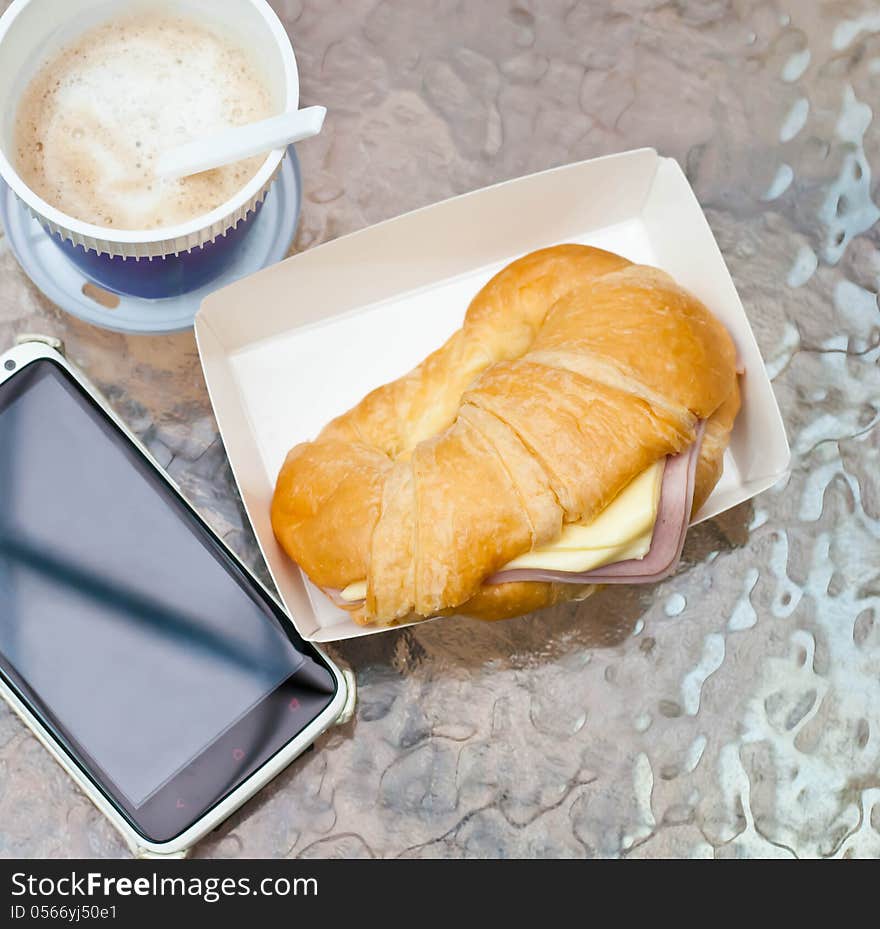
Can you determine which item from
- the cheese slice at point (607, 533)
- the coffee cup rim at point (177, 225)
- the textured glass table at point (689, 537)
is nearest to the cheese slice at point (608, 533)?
the cheese slice at point (607, 533)

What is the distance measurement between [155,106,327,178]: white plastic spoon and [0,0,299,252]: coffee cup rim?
0.02 metres

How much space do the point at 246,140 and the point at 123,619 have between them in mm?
350

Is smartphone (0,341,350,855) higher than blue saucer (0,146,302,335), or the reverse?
A: blue saucer (0,146,302,335)

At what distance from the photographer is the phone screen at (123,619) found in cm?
76

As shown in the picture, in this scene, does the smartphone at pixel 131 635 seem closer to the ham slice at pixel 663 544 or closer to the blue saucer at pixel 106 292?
the blue saucer at pixel 106 292

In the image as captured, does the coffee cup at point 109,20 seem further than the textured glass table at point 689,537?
No

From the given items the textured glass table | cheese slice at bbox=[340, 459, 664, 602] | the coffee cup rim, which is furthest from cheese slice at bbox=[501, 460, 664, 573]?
the coffee cup rim

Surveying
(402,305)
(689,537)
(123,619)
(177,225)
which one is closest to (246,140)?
(177,225)

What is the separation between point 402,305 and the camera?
814 mm

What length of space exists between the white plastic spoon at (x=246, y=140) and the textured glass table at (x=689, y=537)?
8.7 inches

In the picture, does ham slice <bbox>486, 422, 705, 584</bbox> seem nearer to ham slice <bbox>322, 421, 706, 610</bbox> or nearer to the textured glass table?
ham slice <bbox>322, 421, 706, 610</bbox>

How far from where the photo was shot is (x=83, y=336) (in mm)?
826

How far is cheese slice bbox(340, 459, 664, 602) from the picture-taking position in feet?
2.24

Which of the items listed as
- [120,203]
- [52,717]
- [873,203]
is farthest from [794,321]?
[52,717]
